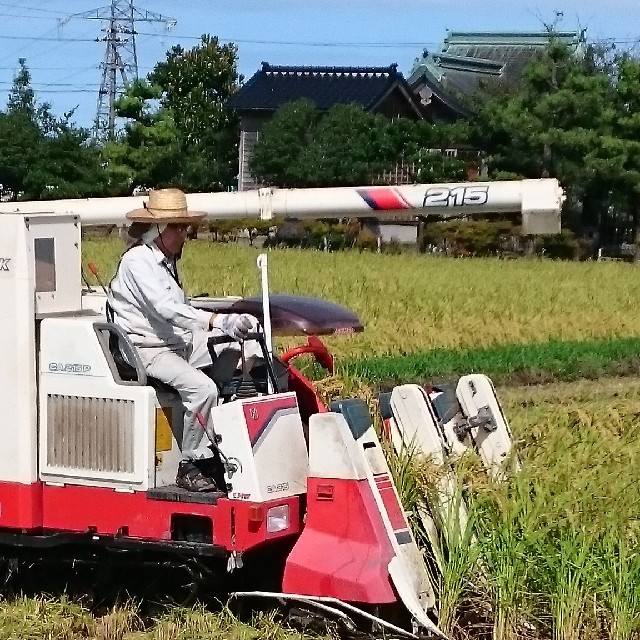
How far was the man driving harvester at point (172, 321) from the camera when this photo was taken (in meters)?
7.12

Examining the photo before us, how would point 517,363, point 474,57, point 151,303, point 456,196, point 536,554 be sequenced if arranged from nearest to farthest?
point 536,554
point 151,303
point 456,196
point 517,363
point 474,57

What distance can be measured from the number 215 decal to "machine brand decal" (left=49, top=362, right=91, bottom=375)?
2086 millimetres

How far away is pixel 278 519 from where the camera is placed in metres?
6.92

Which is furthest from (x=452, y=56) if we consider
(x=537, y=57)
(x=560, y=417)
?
(x=560, y=417)

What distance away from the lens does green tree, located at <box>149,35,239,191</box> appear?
2089 inches

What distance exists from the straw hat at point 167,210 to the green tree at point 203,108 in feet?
139

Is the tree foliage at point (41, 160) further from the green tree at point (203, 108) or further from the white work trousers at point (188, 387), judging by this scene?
the white work trousers at point (188, 387)

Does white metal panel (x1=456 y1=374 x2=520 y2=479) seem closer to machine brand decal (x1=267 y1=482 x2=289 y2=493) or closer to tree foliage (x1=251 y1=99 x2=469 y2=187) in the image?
machine brand decal (x1=267 y1=482 x2=289 y2=493)

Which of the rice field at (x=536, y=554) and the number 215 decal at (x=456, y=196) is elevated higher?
the number 215 decal at (x=456, y=196)

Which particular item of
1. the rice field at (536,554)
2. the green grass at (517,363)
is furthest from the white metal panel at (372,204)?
the green grass at (517,363)

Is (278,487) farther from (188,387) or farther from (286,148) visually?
(286,148)

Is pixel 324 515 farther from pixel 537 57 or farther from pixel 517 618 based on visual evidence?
pixel 537 57

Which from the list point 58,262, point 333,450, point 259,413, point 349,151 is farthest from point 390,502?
point 349,151

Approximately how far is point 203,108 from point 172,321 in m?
49.9
